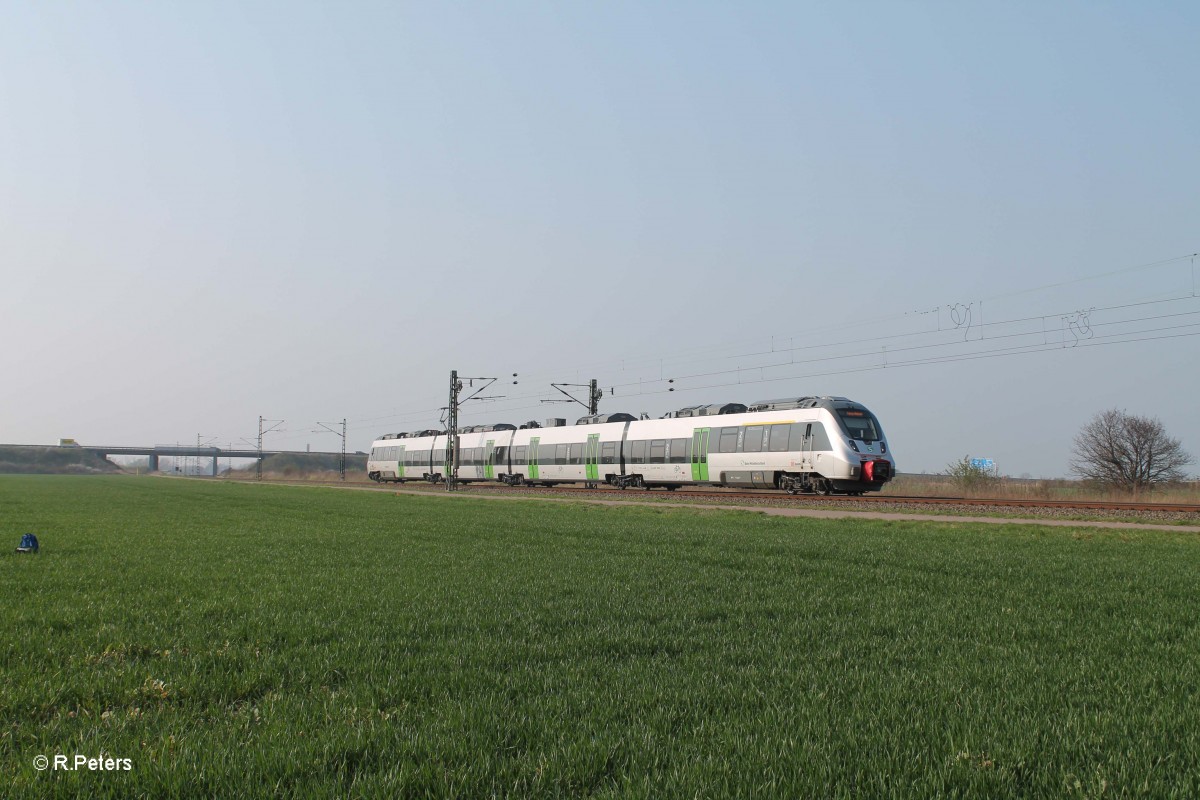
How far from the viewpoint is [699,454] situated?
39.9 meters

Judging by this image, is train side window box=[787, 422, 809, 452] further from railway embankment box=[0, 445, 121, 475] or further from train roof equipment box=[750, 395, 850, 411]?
railway embankment box=[0, 445, 121, 475]

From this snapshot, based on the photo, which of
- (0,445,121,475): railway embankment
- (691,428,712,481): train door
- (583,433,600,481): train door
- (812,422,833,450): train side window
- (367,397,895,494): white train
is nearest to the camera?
(812,422,833,450): train side window

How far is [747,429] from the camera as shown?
37.2 meters

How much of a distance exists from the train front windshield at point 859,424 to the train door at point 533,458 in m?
23.7

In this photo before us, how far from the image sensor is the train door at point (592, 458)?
47.5m

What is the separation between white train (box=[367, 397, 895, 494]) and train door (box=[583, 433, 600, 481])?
0.06 m

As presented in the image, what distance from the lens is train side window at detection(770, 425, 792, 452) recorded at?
35.1m

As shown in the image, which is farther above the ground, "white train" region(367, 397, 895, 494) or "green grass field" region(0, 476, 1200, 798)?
"white train" region(367, 397, 895, 494)

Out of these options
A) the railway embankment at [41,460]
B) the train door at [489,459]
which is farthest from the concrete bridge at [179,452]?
the train door at [489,459]

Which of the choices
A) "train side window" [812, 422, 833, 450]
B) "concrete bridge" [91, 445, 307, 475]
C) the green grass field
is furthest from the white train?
"concrete bridge" [91, 445, 307, 475]

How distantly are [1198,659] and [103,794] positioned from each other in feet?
21.4

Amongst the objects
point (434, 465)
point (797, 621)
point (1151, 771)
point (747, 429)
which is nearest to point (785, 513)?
point (747, 429)

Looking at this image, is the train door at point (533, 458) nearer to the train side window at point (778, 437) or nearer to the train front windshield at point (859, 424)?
the train side window at point (778, 437)

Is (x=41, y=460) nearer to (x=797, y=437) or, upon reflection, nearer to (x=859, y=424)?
(x=797, y=437)
